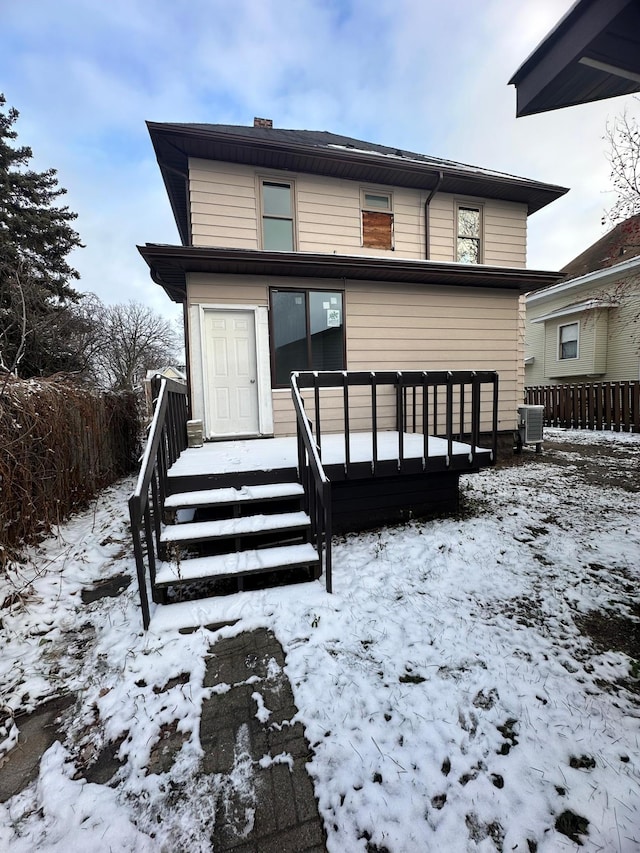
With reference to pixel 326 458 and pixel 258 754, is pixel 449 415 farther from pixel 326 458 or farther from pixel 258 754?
pixel 258 754

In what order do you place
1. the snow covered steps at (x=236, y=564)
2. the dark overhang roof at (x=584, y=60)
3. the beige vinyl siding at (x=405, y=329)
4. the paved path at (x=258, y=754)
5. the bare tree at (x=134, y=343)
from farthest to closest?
the bare tree at (x=134, y=343), the beige vinyl siding at (x=405, y=329), the snow covered steps at (x=236, y=564), the dark overhang roof at (x=584, y=60), the paved path at (x=258, y=754)

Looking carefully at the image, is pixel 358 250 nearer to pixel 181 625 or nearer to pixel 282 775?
pixel 181 625

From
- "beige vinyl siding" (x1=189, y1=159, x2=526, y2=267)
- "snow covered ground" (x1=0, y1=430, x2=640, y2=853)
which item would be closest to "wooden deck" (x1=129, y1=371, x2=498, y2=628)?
"snow covered ground" (x1=0, y1=430, x2=640, y2=853)

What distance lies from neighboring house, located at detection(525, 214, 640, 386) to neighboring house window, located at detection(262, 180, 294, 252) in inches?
399

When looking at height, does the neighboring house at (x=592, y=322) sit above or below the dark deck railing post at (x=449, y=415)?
above

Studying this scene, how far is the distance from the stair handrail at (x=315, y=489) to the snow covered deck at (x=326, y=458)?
0.96 ft

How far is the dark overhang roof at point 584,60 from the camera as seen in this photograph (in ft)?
5.30

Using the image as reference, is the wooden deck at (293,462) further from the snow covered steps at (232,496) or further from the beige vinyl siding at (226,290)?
the beige vinyl siding at (226,290)

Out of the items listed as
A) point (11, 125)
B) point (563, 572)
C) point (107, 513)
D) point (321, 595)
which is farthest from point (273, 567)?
point (11, 125)

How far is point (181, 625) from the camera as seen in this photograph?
2191 millimetres

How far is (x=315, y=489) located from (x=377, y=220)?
605 centimetres

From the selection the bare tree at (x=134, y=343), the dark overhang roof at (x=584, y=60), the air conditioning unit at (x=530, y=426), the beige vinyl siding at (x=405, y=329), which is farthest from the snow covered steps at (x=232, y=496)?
the bare tree at (x=134, y=343)

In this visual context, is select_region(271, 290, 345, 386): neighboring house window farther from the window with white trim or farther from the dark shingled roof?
the dark shingled roof

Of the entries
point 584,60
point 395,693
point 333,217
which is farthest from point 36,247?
point 395,693
